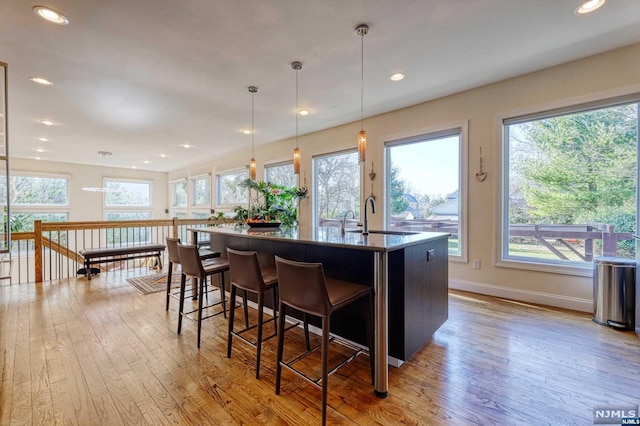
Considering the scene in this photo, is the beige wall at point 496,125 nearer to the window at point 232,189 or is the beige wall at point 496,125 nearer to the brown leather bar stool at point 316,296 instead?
the brown leather bar stool at point 316,296

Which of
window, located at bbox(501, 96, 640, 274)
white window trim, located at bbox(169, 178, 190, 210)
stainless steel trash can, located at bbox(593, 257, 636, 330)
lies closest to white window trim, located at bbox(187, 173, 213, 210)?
white window trim, located at bbox(169, 178, 190, 210)

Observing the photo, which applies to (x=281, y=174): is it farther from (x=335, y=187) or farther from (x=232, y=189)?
(x=232, y=189)

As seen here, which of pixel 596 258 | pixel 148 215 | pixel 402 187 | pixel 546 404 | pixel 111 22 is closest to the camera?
pixel 546 404

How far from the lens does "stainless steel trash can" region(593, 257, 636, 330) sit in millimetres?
2596

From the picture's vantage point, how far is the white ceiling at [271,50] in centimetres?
218

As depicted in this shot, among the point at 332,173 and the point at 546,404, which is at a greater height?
the point at 332,173

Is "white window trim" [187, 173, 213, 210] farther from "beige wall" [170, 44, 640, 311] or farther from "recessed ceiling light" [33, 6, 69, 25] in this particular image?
"recessed ceiling light" [33, 6, 69, 25]

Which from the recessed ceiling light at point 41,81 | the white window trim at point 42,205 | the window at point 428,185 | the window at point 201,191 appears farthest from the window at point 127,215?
the window at point 428,185

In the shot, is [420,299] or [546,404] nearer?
[546,404]

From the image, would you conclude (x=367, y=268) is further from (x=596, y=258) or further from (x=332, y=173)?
(x=332, y=173)

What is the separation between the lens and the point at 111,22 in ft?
7.42

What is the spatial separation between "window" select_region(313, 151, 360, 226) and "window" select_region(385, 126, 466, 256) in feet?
2.29

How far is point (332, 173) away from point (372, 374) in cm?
408

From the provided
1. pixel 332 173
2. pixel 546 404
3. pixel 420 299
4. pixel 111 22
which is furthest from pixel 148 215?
pixel 546 404
